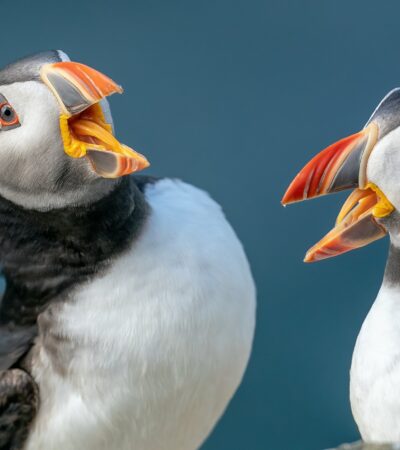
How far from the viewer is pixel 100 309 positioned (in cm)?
243

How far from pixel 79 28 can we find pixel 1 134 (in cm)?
154

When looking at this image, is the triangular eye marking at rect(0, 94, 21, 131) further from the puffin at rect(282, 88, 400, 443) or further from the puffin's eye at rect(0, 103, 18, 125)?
the puffin at rect(282, 88, 400, 443)

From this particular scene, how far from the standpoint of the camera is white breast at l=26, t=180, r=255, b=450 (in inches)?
95.4

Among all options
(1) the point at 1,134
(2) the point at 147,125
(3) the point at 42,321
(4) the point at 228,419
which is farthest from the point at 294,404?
(1) the point at 1,134

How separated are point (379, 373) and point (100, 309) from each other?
0.51m

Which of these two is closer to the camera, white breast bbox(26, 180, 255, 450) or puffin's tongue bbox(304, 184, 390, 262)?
puffin's tongue bbox(304, 184, 390, 262)

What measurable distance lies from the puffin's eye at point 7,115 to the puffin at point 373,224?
465 mm

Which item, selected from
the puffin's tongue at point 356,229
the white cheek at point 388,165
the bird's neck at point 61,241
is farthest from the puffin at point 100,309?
the white cheek at point 388,165

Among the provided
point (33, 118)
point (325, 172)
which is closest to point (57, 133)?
point (33, 118)

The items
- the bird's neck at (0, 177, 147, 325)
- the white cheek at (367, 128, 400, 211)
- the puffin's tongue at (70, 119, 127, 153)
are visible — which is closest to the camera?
the white cheek at (367, 128, 400, 211)

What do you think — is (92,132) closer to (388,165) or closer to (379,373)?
(388,165)

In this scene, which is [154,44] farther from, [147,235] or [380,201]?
[380,201]

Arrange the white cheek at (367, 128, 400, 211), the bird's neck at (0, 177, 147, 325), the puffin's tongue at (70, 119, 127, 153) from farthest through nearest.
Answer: the bird's neck at (0, 177, 147, 325)
the puffin's tongue at (70, 119, 127, 153)
the white cheek at (367, 128, 400, 211)

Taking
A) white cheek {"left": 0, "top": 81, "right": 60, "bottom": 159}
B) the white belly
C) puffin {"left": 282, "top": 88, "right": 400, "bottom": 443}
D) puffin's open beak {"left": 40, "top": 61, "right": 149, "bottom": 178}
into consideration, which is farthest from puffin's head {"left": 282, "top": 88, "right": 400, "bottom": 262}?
white cheek {"left": 0, "top": 81, "right": 60, "bottom": 159}
